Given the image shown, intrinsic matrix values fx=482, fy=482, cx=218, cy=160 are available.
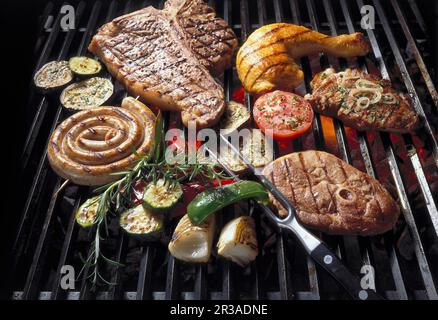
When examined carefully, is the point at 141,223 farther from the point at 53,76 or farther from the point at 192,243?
the point at 53,76

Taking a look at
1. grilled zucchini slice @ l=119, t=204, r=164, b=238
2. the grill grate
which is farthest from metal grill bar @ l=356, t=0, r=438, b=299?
grilled zucchini slice @ l=119, t=204, r=164, b=238

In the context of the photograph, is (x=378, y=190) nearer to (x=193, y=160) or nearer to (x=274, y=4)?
(x=193, y=160)

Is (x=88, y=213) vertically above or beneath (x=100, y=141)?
beneath

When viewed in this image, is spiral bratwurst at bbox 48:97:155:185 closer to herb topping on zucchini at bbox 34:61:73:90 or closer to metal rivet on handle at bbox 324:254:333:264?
herb topping on zucchini at bbox 34:61:73:90

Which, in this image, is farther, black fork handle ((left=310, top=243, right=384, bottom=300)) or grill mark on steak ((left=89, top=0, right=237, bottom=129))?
grill mark on steak ((left=89, top=0, right=237, bottom=129))

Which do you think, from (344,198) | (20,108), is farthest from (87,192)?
(344,198)

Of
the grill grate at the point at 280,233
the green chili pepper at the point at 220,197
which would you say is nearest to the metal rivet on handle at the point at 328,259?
the grill grate at the point at 280,233

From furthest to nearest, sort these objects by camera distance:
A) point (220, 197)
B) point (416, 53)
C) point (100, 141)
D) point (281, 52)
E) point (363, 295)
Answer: point (416, 53), point (281, 52), point (100, 141), point (220, 197), point (363, 295)

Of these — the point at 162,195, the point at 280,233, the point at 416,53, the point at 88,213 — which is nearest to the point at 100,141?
the point at 88,213
